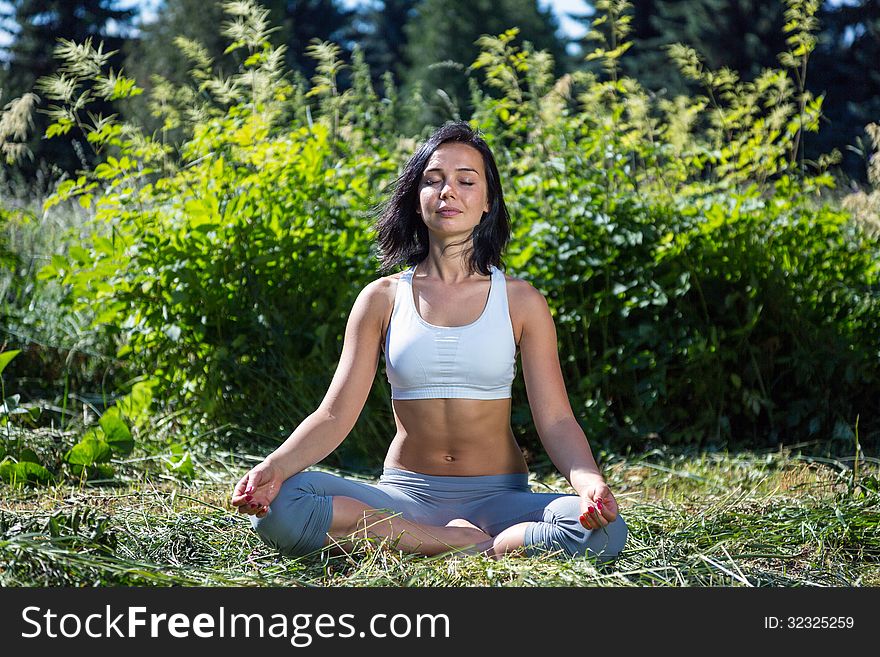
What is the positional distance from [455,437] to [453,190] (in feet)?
1.98

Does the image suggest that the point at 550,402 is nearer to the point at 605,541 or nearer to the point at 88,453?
the point at 605,541

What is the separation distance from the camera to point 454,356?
2.37m

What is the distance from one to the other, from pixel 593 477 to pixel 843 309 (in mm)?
2188

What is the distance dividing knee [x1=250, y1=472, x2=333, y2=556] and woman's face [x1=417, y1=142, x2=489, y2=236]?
695 millimetres

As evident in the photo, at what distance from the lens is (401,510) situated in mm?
2342

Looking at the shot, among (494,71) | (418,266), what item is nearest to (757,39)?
(494,71)

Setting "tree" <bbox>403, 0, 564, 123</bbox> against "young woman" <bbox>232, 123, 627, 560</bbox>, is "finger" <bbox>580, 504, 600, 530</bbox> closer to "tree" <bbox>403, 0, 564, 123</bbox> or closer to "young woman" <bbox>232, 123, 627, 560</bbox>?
"young woman" <bbox>232, 123, 627, 560</bbox>

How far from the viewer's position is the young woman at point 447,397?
224cm

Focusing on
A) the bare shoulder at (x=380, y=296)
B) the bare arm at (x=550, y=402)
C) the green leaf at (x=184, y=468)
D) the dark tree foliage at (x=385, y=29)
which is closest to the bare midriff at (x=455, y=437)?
the bare arm at (x=550, y=402)

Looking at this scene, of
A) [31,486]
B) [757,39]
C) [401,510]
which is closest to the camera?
[401,510]

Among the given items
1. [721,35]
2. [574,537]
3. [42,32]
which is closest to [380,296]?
[574,537]

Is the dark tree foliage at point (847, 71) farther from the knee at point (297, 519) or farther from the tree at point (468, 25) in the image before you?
the knee at point (297, 519)

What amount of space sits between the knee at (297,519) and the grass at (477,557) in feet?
0.17

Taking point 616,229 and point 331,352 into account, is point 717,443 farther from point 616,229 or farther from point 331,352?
point 331,352
